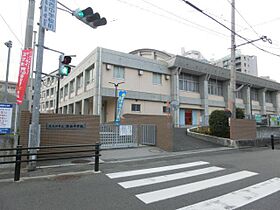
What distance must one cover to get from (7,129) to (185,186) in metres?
7.10

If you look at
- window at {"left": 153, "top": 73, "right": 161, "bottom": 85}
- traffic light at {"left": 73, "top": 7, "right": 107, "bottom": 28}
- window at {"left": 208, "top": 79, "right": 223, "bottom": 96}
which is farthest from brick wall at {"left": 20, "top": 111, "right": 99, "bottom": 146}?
window at {"left": 208, "top": 79, "right": 223, "bottom": 96}

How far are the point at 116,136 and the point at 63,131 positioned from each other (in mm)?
3756

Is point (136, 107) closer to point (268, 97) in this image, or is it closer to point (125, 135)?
point (125, 135)

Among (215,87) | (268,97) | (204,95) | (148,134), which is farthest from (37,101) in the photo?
(268,97)

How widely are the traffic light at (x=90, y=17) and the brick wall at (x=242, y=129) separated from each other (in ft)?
41.0

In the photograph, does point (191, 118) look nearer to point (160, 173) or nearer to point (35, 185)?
point (160, 173)

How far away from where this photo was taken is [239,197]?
4.34 meters

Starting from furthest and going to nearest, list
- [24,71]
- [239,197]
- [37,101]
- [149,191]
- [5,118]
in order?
[24,71] → [5,118] → [37,101] → [149,191] → [239,197]

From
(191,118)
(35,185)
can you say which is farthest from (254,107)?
(35,185)

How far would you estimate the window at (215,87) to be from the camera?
3388 cm

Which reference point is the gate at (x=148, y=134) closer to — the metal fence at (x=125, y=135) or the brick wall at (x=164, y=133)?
the metal fence at (x=125, y=135)

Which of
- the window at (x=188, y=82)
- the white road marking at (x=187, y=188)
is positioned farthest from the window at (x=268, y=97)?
the white road marking at (x=187, y=188)

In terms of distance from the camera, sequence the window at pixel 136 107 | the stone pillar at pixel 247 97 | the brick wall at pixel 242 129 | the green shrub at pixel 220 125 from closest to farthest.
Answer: the brick wall at pixel 242 129 < the green shrub at pixel 220 125 < the window at pixel 136 107 < the stone pillar at pixel 247 97

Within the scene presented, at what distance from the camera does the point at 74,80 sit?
103ft
